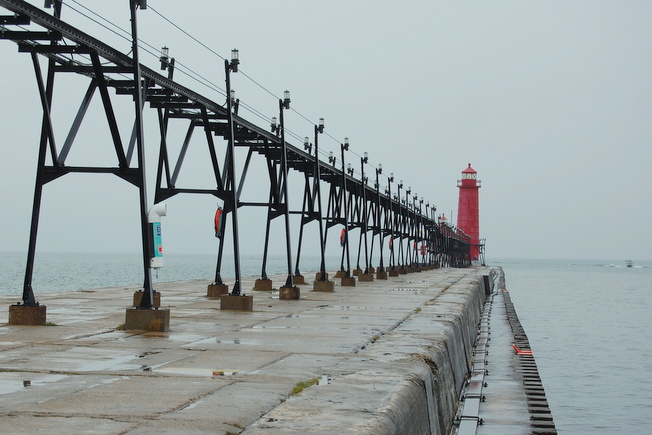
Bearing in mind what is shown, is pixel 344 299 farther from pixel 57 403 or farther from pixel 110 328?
pixel 57 403

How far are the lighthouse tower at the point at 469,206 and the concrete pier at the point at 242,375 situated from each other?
351ft

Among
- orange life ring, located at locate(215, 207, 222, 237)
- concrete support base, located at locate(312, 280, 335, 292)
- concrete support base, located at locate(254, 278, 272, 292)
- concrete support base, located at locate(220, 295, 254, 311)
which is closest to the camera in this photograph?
concrete support base, located at locate(220, 295, 254, 311)

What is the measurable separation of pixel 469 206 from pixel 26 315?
117155 mm

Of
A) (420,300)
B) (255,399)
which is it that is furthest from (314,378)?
(420,300)

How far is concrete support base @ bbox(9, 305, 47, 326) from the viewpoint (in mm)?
14969

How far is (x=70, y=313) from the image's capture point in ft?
60.3

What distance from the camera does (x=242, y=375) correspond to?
9.70 metres

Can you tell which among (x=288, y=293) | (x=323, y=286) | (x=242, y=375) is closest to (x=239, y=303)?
(x=288, y=293)

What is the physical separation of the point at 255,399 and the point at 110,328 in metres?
7.55

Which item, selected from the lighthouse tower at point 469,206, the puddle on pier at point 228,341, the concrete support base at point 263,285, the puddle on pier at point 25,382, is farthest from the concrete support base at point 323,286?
the lighthouse tower at point 469,206

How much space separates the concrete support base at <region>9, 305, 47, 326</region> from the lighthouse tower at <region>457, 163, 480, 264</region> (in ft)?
368

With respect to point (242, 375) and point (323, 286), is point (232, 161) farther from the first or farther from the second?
point (242, 375)

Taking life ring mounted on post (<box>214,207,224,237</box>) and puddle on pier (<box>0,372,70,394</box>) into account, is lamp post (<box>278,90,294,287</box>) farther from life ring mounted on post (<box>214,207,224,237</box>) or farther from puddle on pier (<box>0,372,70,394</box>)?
puddle on pier (<box>0,372,70,394</box>)

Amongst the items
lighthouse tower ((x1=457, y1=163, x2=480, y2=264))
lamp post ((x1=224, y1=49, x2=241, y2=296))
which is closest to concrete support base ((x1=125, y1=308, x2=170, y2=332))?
lamp post ((x1=224, y1=49, x2=241, y2=296))
